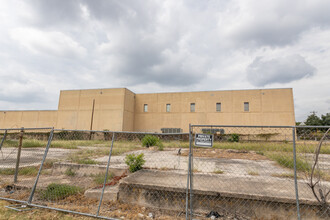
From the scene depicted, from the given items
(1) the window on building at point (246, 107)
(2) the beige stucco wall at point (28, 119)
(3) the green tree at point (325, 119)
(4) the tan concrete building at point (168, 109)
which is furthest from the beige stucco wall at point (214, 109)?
(3) the green tree at point (325, 119)

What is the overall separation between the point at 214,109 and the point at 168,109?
312 inches

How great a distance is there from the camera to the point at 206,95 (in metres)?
30.7

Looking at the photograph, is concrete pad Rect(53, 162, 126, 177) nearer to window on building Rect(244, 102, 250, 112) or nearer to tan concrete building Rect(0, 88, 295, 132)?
tan concrete building Rect(0, 88, 295, 132)

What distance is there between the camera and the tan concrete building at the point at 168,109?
28.0 metres

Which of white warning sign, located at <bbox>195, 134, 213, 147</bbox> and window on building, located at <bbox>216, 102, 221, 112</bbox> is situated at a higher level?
window on building, located at <bbox>216, 102, 221, 112</bbox>

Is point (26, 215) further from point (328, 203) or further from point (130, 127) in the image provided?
point (130, 127)

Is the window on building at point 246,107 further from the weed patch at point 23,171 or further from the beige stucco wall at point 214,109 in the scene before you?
the weed patch at point 23,171

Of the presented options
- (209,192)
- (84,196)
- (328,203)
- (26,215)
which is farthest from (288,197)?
(26,215)

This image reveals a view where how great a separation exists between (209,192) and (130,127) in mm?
29888

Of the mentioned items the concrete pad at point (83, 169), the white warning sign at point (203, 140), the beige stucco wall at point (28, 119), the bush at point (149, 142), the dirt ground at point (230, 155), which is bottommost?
the concrete pad at point (83, 169)

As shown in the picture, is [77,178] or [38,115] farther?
[38,115]

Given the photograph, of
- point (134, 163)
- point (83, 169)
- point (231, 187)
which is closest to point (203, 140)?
point (231, 187)

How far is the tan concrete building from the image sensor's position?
2797 centimetres

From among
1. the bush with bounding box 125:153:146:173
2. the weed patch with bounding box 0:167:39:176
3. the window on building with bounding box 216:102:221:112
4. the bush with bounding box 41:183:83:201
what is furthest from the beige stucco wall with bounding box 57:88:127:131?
the bush with bounding box 41:183:83:201
